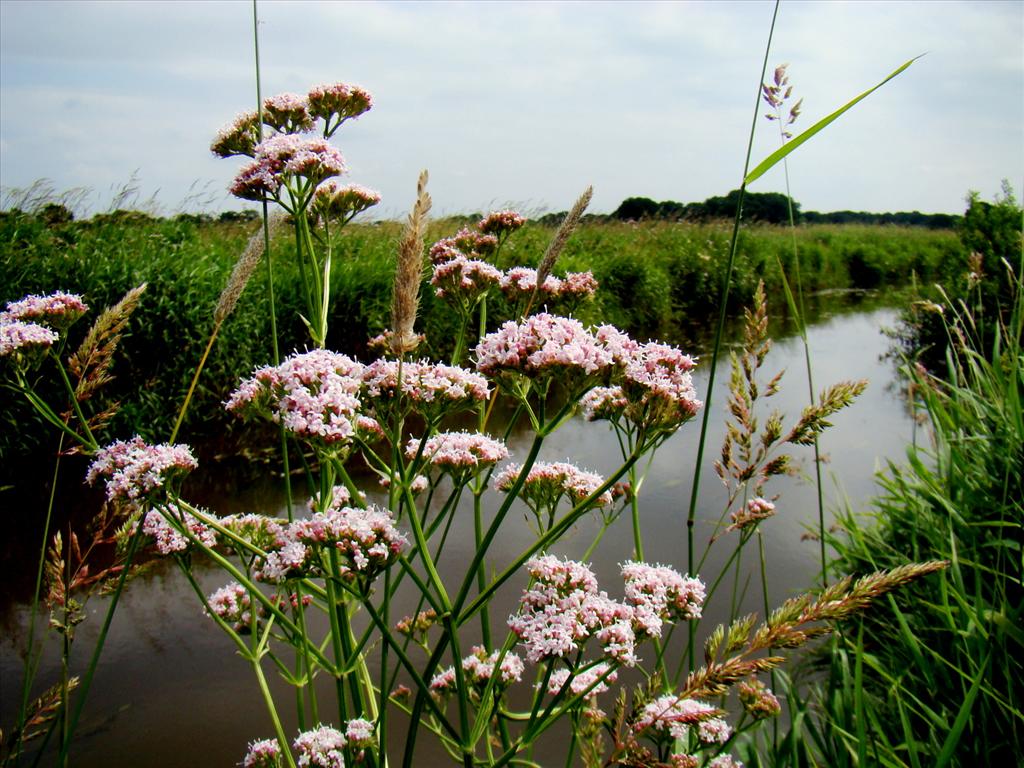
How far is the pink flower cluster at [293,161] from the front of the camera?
193cm

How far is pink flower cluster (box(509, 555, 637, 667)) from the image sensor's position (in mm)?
1522

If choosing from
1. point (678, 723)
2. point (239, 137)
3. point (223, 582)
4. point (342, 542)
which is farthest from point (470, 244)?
point (223, 582)

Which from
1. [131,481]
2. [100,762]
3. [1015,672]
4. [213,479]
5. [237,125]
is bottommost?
[100,762]

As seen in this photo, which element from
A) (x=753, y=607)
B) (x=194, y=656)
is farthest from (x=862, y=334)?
(x=194, y=656)

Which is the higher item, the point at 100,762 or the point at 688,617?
the point at 688,617

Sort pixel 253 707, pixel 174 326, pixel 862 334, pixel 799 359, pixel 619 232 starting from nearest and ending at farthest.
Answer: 1. pixel 253 707
2. pixel 174 326
3. pixel 799 359
4. pixel 862 334
5. pixel 619 232

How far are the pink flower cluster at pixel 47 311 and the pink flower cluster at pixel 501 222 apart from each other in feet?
4.94

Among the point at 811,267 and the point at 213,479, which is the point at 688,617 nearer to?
the point at 213,479

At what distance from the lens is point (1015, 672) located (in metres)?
2.38

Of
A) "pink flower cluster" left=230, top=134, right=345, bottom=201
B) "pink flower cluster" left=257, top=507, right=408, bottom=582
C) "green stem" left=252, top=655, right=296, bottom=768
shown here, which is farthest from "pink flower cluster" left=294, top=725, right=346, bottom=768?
"pink flower cluster" left=230, top=134, right=345, bottom=201

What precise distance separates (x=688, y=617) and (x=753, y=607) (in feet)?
10.0

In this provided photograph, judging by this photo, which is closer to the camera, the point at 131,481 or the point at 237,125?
the point at 131,481

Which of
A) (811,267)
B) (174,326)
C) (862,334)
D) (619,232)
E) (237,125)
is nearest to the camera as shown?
(237,125)

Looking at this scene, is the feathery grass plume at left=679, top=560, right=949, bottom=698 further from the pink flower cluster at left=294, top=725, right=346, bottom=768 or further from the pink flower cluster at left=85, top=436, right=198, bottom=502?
the pink flower cluster at left=85, top=436, right=198, bottom=502
